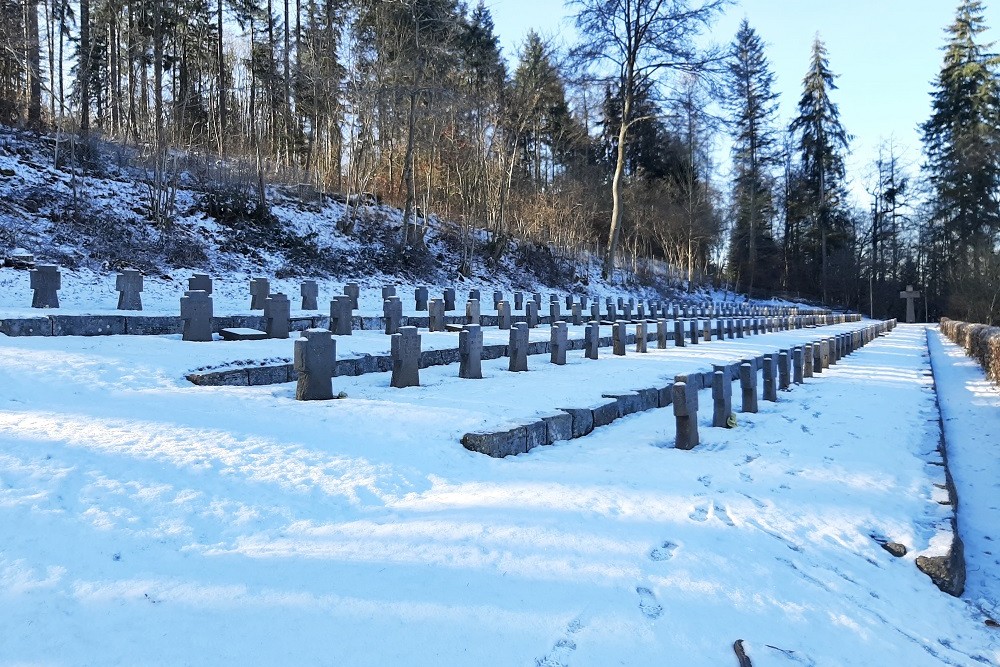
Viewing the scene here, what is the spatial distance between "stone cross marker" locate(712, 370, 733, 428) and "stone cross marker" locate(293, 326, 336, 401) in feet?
13.0

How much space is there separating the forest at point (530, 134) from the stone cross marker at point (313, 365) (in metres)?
13.7

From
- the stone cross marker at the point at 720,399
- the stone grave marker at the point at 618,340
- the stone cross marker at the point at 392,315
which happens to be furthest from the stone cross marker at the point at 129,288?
the stone cross marker at the point at 720,399

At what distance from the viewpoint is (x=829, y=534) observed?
389 cm

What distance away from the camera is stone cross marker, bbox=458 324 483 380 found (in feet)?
26.3

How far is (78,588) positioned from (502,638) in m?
1.77

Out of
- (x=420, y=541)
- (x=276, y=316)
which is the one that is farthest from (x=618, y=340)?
(x=420, y=541)

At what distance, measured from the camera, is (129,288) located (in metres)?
10.9

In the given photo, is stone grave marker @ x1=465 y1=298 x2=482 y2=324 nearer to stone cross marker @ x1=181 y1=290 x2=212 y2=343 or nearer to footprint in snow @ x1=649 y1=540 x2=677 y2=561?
stone cross marker @ x1=181 y1=290 x2=212 y2=343

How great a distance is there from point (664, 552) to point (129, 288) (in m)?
10.8

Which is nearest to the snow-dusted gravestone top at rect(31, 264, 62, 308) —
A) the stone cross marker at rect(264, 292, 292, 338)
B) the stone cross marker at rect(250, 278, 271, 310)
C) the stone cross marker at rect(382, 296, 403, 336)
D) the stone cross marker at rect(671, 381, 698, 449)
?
the stone cross marker at rect(250, 278, 271, 310)

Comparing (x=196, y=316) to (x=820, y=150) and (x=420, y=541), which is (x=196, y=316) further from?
(x=820, y=150)

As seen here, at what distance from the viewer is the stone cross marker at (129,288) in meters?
10.8

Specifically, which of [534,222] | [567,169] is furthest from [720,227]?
[534,222]

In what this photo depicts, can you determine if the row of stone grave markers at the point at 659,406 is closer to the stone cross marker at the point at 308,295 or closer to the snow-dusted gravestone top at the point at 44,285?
the stone cross marker at the point at 308,295
